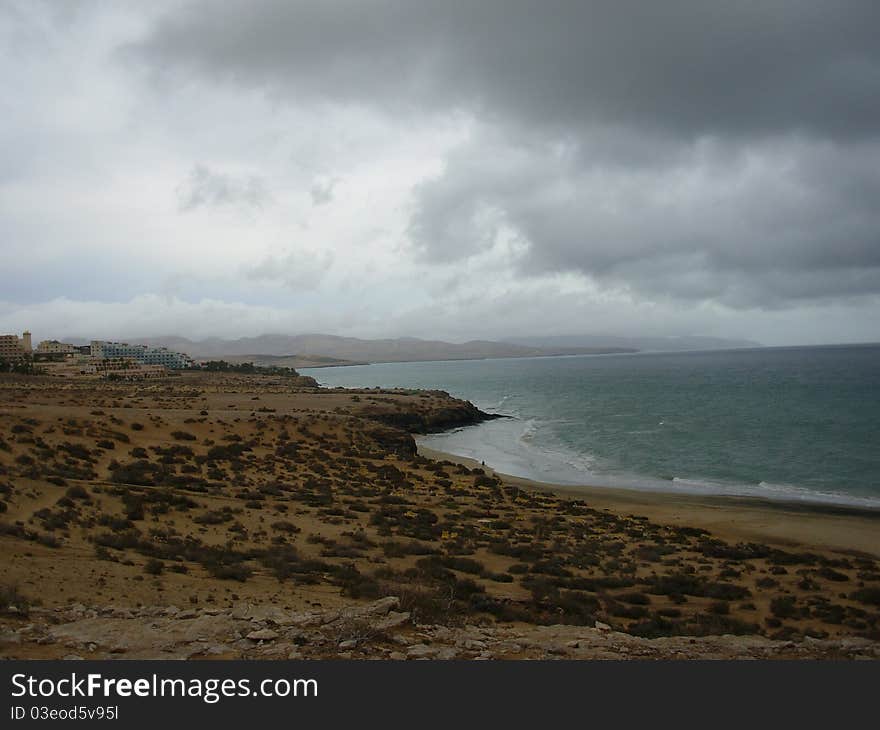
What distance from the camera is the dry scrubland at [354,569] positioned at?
771cm

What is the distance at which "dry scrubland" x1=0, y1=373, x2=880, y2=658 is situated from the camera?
7715 millimetres

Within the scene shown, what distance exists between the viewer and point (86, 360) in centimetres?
11688

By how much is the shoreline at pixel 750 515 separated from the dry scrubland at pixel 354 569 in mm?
858

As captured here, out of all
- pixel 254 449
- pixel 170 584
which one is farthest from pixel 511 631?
pixel 254 449

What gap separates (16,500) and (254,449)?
14692 millimetres

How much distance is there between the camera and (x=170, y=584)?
9742mm

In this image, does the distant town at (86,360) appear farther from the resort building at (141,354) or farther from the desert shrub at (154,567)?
the desert shrub at (154,567)

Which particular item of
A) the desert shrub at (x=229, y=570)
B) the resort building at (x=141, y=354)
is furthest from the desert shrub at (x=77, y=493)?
the resort building at (x=141, y=354)

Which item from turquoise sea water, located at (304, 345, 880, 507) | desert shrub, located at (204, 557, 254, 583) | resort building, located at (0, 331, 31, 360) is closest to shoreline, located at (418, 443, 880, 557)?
turquoise sea water, located at (304, 345, 880, 507)

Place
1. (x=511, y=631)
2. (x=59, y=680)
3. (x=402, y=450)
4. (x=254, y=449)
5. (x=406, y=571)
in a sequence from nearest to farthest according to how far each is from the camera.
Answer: (x=59, y=680) → (x=511, y=631) → (x=406, y=571) → (x=254, y=449) → (x=402, y=450)

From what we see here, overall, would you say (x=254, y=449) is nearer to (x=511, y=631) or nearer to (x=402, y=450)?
(x=402, y=450)

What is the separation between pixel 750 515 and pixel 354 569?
1952 cm

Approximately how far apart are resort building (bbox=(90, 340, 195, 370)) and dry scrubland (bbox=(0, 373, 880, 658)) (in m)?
155

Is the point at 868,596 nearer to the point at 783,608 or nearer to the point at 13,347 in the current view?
the point at 783,608
